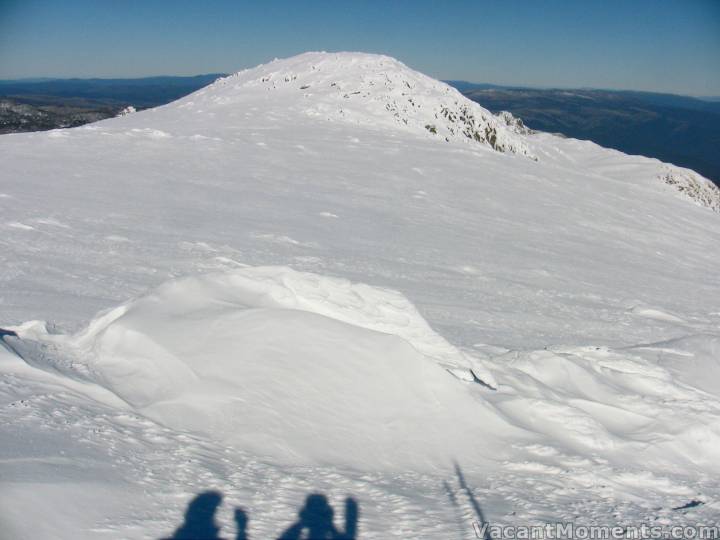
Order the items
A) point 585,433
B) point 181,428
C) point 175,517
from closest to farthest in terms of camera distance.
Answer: point 175,517
point 181,428
point 585,433

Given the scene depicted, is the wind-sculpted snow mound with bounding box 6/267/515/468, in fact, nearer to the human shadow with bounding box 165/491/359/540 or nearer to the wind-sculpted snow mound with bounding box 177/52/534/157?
the human shadow with bounding box 165/491/359/540

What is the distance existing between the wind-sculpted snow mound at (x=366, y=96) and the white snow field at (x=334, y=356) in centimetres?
805

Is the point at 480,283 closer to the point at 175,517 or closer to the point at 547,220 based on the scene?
the point at 547,220

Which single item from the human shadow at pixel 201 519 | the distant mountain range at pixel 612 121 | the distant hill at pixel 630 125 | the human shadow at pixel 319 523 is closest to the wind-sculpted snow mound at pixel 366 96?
the human shadow at pixel 319 523

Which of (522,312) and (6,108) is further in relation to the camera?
(6,108)

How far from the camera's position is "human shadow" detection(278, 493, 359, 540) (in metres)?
2.83

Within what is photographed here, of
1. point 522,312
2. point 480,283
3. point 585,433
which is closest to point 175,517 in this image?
point 585,433

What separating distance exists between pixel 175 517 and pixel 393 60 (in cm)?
2460

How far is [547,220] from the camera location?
11.9m

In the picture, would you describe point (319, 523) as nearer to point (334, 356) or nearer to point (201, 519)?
point (201, 519)

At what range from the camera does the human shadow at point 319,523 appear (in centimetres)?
283

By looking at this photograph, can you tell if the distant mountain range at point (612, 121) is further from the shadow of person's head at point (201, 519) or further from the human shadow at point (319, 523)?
the shadow of person's head at point (201, 519)

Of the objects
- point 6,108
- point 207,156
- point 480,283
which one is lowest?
point 480,283

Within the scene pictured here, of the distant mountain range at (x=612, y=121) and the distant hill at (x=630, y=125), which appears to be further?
the distant hill at (x=630, y=125)
